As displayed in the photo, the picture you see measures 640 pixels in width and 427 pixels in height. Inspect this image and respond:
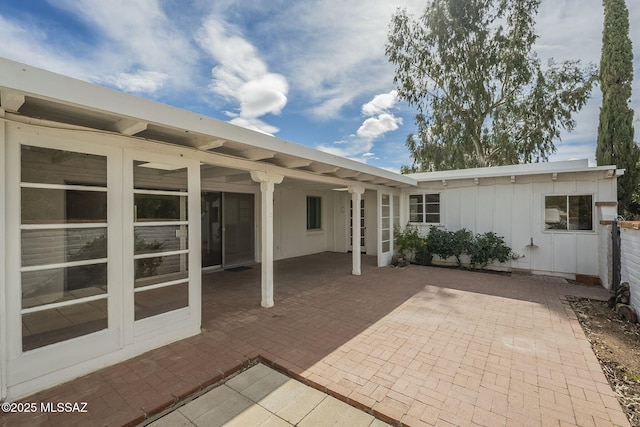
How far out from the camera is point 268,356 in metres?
3.09

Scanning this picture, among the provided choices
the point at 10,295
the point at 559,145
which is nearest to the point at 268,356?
the point at 10,295

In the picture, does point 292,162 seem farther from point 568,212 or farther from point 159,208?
point 568,212

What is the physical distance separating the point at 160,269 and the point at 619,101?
16.9 meters

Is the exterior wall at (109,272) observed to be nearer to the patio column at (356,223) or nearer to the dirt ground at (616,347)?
the patio column at (356,223)

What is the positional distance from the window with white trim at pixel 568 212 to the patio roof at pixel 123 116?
6218 millimetres

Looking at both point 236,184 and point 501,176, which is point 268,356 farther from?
point 501,176

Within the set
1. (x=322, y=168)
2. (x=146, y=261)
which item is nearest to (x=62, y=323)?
(x=146, y=261)

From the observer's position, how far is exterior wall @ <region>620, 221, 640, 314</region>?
13.9ft

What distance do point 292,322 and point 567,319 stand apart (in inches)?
160

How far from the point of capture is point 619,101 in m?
11.4

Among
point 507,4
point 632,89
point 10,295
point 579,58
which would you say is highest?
point 507,4

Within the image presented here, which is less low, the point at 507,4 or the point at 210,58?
the point at 507,4

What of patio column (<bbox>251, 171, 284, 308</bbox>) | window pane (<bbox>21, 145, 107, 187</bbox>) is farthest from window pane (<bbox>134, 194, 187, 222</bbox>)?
patio column (<bbox>251, 171, 284, 308</bbox>)

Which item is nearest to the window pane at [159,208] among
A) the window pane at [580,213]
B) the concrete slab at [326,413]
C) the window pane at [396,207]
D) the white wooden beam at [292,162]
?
the white wooden beam at [292,162]
